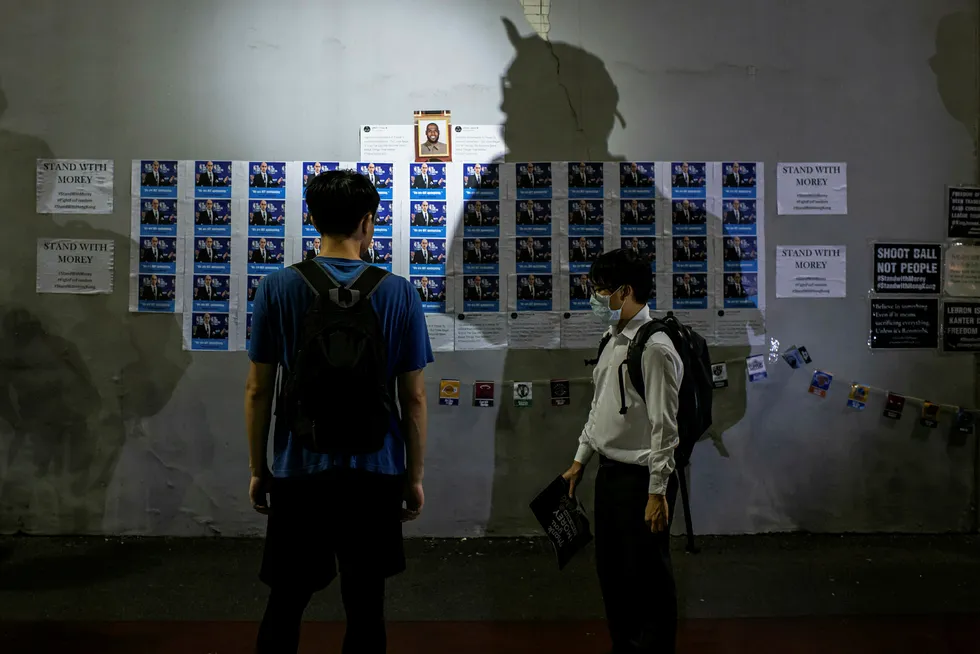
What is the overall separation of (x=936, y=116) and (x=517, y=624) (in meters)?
3.58

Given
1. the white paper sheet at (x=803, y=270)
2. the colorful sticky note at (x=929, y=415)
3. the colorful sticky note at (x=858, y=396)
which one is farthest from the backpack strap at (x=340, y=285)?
the colorful sticky note at (x=929, y=415)

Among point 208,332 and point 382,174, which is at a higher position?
point 382,174

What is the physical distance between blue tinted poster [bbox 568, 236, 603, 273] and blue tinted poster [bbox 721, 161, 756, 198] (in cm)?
80

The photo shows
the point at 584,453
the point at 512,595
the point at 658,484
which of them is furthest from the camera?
the point at 512,595

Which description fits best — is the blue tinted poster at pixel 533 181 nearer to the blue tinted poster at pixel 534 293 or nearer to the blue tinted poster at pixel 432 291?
the blue tinted poster at pixel 534 293

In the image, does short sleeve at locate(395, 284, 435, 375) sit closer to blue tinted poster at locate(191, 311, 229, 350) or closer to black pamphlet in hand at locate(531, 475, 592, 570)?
black pamphlet in hand at locate(531, 475, 592, 570)

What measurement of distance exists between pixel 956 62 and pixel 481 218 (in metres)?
2.85

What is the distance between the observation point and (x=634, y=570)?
1966 mm

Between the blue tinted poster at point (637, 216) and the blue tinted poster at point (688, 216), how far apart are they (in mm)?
114

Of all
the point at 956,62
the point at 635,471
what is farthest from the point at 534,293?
the point at 956,62

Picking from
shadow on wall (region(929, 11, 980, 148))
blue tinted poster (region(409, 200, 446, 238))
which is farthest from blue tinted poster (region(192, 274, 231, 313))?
shadow on wall (region(929, 11, 980, 148))

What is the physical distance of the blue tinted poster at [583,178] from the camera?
3.62m

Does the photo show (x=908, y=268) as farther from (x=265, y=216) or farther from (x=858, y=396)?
(x=265, y=216)

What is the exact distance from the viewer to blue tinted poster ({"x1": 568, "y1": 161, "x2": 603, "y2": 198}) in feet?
11.9
